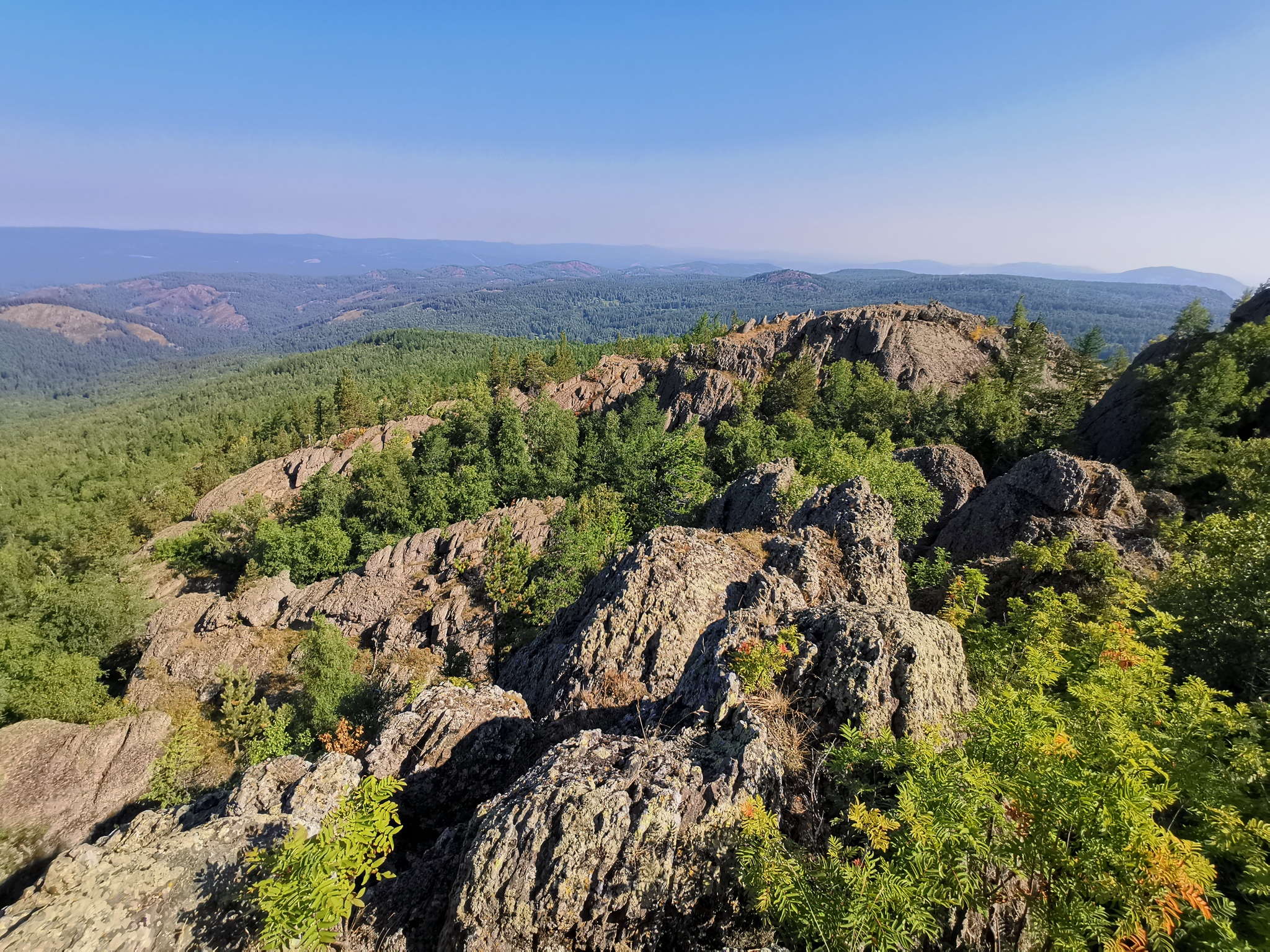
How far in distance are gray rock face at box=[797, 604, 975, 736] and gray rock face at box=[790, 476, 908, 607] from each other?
5.06 m

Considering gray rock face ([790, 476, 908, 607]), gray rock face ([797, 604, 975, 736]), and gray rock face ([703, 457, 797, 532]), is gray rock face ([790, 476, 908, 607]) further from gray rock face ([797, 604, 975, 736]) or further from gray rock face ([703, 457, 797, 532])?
gray rock face ([797, 604, 975, 736])

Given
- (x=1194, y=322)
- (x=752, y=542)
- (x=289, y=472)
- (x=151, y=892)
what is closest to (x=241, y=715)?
(x=151, y=892)

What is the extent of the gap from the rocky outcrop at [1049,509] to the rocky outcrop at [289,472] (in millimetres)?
55364

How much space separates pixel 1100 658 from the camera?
30.8ft

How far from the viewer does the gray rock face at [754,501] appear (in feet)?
83.6

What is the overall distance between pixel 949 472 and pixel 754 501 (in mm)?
14340

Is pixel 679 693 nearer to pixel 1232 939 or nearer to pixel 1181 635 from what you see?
pixel 1232 939

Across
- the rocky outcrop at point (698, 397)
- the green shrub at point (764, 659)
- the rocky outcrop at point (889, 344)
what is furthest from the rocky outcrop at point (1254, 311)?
the green shrub at point (764, 659)

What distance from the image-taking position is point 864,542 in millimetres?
18141

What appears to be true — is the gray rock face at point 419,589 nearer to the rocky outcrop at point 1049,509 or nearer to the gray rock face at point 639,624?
the gray rock face at point 639,624

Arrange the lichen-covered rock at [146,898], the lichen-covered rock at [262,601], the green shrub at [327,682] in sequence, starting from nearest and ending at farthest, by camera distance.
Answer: the lichen-covered rock at [146,898], the green shrub at [327,682], the lichen-covered rock at [262,601]

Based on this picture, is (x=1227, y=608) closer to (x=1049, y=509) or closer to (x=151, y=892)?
(x=1049, y=509)

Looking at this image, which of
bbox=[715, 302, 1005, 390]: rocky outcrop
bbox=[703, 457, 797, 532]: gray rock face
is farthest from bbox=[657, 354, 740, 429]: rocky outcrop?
bbox=[703, 457, 797, 532]: gray rock face

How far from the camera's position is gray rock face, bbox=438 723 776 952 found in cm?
715
